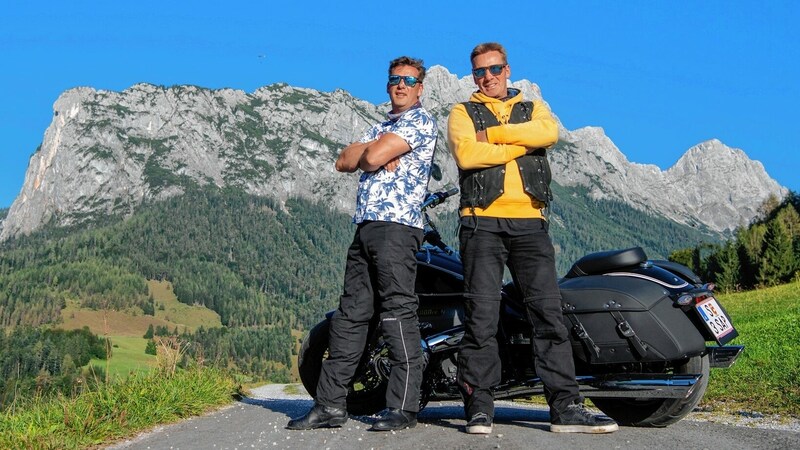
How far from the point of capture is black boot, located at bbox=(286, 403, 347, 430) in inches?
223

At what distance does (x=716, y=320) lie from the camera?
542 centimetres

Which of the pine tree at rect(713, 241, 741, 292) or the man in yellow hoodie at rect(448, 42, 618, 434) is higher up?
the pine tree at rect(713, 241, 741, 292)

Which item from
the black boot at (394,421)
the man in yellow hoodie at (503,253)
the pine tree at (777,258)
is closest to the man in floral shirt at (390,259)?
the black boot at (394,421)

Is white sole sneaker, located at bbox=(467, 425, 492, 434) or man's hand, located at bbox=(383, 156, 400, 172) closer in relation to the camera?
white sole sneaker, located at bbox=(467, 425, 492, 434)

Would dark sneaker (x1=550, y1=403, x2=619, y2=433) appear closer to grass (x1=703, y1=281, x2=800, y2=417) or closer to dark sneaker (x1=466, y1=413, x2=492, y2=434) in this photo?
dark sneaker (x1=466, y1=413, x2=492, y2=434)

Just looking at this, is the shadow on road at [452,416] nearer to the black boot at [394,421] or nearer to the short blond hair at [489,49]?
the black boot at [394,421]

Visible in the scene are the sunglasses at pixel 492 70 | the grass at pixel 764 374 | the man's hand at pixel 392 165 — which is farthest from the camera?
the grass at pixel 764 374

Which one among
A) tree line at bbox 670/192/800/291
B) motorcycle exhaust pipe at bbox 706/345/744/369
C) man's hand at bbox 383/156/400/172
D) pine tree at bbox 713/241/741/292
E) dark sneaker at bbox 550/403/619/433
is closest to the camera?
dark sneaker at bbox 550/403/619/433

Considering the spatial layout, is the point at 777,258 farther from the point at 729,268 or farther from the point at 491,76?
the point at 491,76

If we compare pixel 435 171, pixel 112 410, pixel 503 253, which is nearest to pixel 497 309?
pixel 503 253

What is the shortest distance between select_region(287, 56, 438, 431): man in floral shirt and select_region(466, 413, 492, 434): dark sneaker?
1.47 ft

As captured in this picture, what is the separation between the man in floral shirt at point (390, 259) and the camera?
18.5ft

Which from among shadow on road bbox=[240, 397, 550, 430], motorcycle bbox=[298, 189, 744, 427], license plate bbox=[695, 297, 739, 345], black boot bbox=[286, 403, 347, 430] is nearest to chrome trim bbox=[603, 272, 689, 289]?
motorcycle bbox=[298, 189, 744, 427]

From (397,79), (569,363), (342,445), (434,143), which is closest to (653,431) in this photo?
(569,363)
